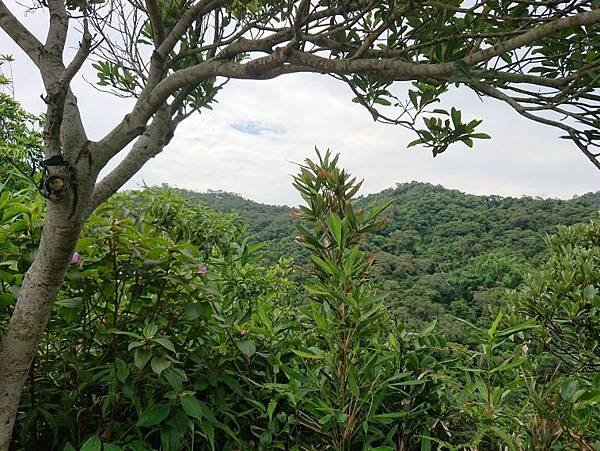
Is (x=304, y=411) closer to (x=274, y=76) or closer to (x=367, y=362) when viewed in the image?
(x=367, y=362)

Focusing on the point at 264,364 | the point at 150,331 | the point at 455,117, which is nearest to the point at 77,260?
the point at 150,331

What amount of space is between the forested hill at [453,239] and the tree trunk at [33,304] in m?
8.77

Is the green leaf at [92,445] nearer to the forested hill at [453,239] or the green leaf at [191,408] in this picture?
the green leaf at [191,408]

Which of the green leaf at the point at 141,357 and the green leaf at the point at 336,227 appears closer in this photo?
the green leaf at the point at 141,357

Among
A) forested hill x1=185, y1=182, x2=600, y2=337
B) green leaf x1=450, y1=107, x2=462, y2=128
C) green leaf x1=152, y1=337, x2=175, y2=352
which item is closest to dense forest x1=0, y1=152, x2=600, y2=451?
green leaf x1=152, y1=337, x2=175, y2=352

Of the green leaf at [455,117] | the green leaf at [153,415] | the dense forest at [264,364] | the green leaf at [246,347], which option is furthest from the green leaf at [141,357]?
the green leaf at [455,117]

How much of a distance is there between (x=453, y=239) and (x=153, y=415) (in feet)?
61.7

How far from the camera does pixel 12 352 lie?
3.32ft

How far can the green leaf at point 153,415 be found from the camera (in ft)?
3.43

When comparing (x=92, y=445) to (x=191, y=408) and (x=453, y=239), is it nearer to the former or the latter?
(x=191, y=408)

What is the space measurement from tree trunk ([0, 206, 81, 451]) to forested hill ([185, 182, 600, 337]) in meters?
8.77

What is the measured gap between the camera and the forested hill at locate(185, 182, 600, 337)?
1202cm

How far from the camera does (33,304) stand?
3.30ft

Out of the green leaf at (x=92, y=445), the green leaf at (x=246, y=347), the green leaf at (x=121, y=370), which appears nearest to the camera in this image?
the green leaf at (x=92, y=445)
